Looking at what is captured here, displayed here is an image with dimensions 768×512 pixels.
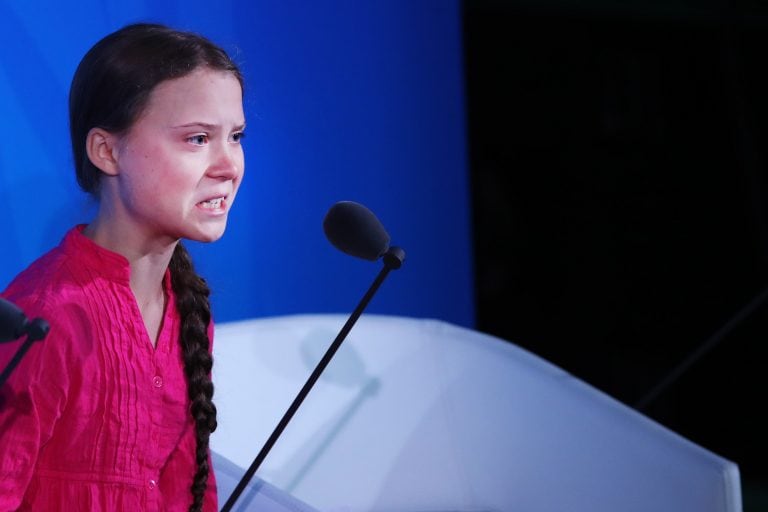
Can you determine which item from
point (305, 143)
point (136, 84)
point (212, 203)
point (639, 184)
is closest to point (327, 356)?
point (212, 203)

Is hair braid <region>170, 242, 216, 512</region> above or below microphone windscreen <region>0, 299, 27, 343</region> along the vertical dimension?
above

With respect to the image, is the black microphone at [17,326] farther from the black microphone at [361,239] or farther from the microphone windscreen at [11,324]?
the black microphone at [361,239]

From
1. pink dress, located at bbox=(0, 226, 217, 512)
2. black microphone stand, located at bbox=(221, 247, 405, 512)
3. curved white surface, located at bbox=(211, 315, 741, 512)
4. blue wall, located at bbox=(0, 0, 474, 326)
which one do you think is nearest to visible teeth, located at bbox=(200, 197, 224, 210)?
pink dress, located at bbox=(0, 226, 217, 512)

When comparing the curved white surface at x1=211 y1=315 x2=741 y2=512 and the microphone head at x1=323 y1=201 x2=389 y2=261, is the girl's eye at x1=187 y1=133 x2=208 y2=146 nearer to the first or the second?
the microphone head at x1=323 y1=201 x2=389 y2=261

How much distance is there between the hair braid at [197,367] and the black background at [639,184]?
189cm

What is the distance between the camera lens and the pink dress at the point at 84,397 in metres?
1.07

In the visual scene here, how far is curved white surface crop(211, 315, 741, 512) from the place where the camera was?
5.69 feet

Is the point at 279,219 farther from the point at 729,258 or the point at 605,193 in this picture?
the point at 729,258

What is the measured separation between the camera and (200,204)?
1.17 metres

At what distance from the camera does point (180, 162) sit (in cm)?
A: 115

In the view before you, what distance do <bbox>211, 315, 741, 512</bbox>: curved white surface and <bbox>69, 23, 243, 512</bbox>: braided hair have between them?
0.45 m

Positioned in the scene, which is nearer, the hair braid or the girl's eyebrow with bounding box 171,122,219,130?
the girl's eyebrow with bounding box 171,122,219,130

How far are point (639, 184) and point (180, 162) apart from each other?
222 centimetres

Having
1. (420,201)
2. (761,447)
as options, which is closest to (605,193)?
(761,447)
